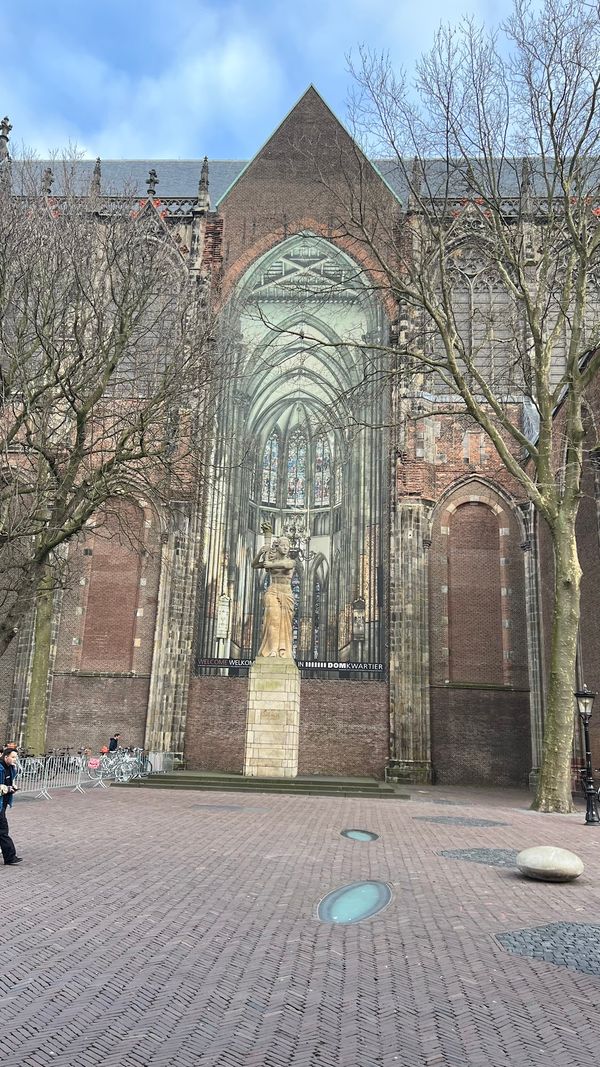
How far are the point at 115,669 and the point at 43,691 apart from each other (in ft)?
8.86

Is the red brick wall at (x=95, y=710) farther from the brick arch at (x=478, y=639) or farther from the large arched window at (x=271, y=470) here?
the large arched window at (x=271, y=470)

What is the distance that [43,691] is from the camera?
71.2ft

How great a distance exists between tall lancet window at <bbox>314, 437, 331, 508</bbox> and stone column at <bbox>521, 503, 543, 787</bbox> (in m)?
9.31

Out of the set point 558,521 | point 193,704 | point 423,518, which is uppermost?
point 423,518

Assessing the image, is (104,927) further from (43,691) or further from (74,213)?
(43,691)

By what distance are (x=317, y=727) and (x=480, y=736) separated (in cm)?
494

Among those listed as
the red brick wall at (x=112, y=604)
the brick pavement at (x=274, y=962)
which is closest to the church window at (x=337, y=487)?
the red brick wall at (x=112, y=604)

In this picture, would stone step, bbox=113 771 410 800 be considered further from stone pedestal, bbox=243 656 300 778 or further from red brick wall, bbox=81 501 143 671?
red brick wall, bbox=81 501 143 671

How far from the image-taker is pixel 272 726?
18.0 meters

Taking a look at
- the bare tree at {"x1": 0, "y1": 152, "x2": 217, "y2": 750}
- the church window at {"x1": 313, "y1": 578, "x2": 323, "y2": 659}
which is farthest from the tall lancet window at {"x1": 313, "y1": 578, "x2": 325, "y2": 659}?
the bare tree at {"x1": 0, "y1": 152, "x2": 217, "y2": 750}

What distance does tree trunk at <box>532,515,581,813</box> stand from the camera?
13.4m

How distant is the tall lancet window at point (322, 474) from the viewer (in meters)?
30.8


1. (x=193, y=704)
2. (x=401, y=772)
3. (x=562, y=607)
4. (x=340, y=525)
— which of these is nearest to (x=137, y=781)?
(x=193, y=704)

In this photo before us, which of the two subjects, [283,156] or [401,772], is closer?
[401,772]
